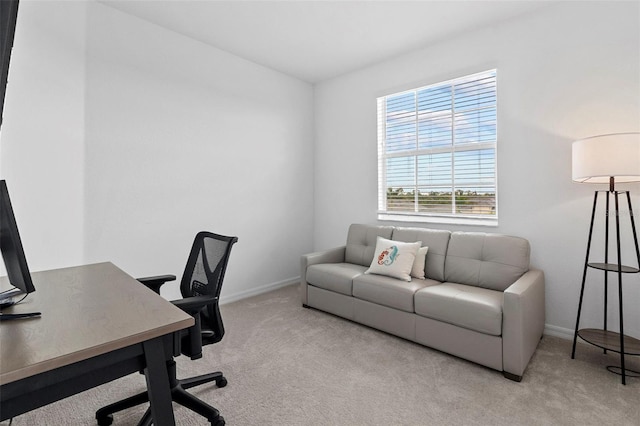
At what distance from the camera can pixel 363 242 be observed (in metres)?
3.69

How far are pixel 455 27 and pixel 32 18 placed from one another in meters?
3.49

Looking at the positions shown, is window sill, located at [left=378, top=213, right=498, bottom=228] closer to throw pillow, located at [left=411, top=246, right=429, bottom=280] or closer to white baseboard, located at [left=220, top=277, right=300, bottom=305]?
throw pillow, located at [left=411, top=246, right=429, bottom=280]

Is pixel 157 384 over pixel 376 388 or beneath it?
over

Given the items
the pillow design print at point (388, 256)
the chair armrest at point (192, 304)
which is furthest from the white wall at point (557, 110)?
the chair armrest at point (192, 304)

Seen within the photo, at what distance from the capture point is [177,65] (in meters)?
3.26

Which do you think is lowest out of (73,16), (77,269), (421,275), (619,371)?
(619,371)

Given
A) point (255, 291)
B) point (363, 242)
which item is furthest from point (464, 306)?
point (255, 291)

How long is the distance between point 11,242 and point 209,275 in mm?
885

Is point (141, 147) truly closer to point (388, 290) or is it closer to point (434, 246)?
point (388, 290)

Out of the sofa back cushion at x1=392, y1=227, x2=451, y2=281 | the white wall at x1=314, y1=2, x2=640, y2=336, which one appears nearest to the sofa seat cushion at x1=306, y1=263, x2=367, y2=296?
the sofa back cushion at x1=392, y1=227, x2=451, y2=281

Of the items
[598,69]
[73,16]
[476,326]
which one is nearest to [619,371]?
[476,326]

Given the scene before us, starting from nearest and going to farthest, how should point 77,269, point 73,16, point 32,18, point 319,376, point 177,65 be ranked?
1. point 77,269
2. point 319,376
3. point 32,18
4. point 73,16
5. point 177,65

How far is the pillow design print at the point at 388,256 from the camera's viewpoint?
302 cm

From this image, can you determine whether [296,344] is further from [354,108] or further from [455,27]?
[455,27]
